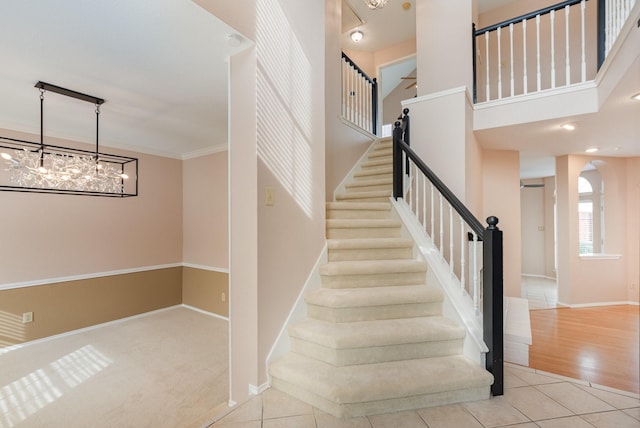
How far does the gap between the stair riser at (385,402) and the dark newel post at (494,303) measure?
0.49 ft

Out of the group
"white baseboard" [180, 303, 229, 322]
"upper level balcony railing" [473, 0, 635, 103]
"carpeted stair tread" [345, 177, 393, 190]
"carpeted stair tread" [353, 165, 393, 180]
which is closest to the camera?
"carpeted stair tread" [345, 177, 393, 190]

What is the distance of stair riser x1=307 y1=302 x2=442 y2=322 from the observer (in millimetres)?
2100

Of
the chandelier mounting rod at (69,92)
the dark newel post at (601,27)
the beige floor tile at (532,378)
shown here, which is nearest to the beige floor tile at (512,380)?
the beige floor tile at (532,378)

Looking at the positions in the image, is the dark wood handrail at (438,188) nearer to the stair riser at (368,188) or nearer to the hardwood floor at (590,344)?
the stair riser at (368,188)

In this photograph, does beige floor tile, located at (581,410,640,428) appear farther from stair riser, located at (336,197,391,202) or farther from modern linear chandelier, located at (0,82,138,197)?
modern linear chandelier, located at (0,82,138,197)

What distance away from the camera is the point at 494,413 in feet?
5.32

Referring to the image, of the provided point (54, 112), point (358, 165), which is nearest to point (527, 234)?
point (358, 165)

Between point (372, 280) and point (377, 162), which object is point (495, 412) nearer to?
point (372, 280)

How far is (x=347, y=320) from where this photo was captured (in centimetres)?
210

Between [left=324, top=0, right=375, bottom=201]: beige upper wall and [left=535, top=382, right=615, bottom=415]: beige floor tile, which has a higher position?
[left=324, top=0, right=375, bottom=201]: beige upper wall

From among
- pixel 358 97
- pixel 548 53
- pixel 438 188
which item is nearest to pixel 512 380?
pixel 438 188

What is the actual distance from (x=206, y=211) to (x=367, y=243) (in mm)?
3198

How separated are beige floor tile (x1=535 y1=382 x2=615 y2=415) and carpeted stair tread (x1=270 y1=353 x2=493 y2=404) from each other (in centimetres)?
43

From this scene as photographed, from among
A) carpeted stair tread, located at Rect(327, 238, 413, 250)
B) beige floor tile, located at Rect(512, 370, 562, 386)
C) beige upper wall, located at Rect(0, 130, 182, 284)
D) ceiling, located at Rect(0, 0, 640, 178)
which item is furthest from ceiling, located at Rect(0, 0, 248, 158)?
beige floor tile, located at Rect(512, 370, 562, 386)
